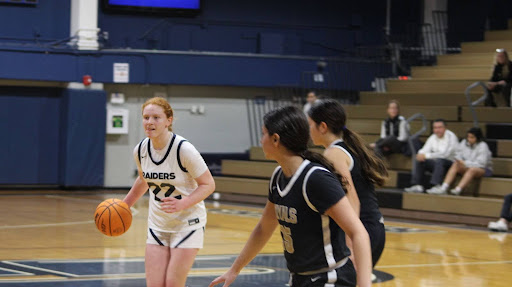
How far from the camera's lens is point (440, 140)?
14.4 m

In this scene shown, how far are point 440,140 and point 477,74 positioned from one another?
4060 mm

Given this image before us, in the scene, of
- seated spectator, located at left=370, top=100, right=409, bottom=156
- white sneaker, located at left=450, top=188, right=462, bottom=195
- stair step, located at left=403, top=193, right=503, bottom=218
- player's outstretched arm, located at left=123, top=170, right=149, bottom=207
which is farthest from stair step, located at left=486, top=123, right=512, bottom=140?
player's outstretched arm, located at left=123, top=170, right=149, bottom=207

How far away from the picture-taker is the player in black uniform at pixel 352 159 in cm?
449

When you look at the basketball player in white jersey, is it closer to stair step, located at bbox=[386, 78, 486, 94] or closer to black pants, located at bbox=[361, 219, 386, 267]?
black pants, located at bbox=[361, 219, 386, 267]

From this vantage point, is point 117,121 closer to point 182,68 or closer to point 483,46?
point 182,68

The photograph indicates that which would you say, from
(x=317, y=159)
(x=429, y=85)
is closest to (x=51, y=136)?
(x=429, y=85)

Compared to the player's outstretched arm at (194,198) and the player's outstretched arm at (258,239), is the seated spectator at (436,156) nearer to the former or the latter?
the player's outstretched arm at (194,198)

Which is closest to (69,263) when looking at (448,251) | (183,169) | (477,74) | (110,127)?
(183,169)

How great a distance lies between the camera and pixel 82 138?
60.8ft

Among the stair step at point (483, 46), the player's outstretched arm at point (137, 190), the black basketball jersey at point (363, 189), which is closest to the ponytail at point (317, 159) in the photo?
the black basketball jersey at point (363, 189)

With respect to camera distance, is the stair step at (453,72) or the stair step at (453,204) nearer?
the stair step at (453,204)

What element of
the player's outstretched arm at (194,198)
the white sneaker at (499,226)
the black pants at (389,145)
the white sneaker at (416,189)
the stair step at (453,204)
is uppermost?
the player's outstretched arm at (194,198)

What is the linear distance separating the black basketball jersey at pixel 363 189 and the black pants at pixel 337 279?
1214mm

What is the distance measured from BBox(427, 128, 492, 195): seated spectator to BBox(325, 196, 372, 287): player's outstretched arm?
10.9m
